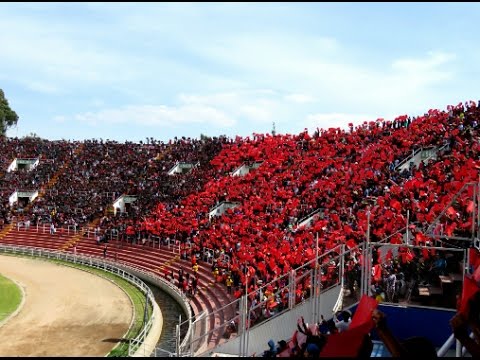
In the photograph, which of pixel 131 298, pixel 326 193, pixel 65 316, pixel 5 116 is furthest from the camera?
pixel 5 116

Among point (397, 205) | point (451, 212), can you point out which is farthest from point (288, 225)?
point (451, 212)

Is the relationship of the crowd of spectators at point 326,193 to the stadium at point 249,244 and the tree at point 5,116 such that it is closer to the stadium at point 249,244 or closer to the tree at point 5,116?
the stadium at point 249,244

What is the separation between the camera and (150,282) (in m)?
29.0

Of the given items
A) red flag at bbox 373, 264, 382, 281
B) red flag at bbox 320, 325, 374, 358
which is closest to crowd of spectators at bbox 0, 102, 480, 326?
red flag at bbox 373, 264, 382, 281

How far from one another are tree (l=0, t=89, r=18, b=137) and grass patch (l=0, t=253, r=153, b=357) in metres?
63.0

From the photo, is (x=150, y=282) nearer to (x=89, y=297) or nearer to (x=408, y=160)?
(x=89, y=297)

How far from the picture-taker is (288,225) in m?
27.6

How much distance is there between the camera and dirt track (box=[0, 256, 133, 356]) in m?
18.1

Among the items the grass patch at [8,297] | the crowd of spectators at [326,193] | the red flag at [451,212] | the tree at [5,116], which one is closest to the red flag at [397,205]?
the crowd of spectators at [326,193]

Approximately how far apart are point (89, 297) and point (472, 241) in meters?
19.1

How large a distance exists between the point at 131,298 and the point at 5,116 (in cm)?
7987

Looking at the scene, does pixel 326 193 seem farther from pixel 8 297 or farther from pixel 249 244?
pixel 8 297

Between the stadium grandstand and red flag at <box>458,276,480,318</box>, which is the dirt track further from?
red flag at <box>458,276,480,318</box>

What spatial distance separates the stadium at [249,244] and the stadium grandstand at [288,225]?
0.06 meters
